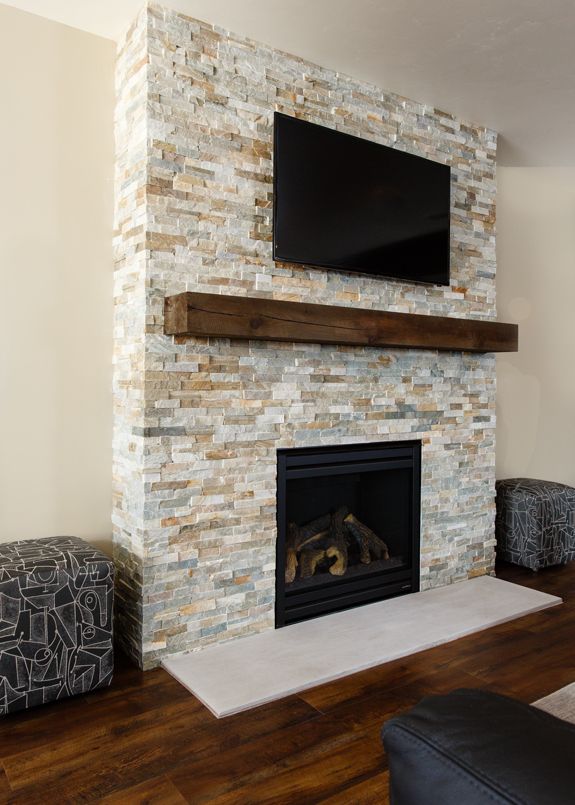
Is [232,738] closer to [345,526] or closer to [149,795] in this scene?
[149,795]

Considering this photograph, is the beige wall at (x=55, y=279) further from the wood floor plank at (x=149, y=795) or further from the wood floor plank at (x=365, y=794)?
the wood floor plank at (x=365, y=794)

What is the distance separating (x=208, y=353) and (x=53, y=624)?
3.74 ft

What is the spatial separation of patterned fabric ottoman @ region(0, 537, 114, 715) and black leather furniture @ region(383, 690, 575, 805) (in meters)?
1.59

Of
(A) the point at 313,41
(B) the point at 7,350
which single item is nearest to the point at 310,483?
(B) the point at 7,350

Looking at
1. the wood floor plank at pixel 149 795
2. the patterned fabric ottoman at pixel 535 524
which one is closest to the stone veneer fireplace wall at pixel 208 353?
the wood floor plank at pixel 149 795

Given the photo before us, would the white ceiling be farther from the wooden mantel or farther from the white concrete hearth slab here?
the white concrete hearth slab

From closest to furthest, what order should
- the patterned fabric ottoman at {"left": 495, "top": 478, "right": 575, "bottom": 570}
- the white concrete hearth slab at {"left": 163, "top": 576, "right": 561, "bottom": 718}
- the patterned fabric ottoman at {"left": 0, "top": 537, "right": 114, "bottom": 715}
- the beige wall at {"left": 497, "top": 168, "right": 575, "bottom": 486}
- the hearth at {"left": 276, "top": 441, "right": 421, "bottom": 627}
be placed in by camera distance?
the patterned fabric ottoman at {"left": 0, "top": 537, "right": 114, "bottom": 715}, the white concrete hearth slab at {"left": 163, "top": 576, "right": 561, "bottom": 718}, the hearth at {"left": 276, "top": 441, "right": 421, "bottom": 627}, the patterned fabric ottoman at {"left": 495, "top": 478, "right": 575, "bottom": 570}, the beige wall at {"left": 497, "top": 168, "right": 575, "bottom": 486}

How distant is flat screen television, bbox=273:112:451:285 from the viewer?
2.74 metres

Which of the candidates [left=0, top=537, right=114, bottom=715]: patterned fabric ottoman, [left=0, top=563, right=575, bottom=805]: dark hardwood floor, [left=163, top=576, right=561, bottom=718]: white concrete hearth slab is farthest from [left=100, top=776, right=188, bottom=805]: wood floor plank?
[left=0, top=537, right=114, bottom=715]: patterned fabric ottoman

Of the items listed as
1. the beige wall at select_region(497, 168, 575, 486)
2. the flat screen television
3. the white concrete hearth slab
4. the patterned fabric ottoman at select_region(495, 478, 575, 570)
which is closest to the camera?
the white concrete hearth slab

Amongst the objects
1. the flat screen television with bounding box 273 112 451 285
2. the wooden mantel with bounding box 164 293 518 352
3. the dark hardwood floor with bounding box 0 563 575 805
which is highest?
the flat screen television with bounding box 273 112 451 285

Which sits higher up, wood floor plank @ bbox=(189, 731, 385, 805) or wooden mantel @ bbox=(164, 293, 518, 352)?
wooden mantel @ bbox=(164, 293, 518, 352)

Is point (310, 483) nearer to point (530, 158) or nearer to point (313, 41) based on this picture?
point (313, 41)

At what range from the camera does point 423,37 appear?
2.66m
